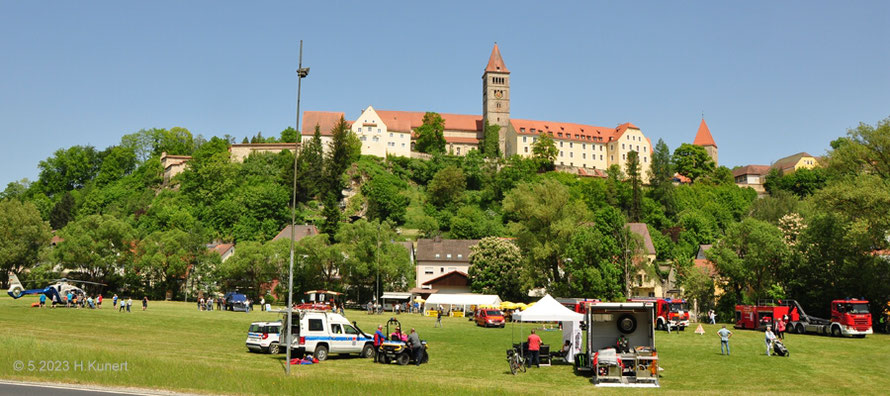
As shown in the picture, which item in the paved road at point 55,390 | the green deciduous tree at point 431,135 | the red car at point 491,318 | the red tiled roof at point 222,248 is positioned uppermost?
the green deciduous tree at point 431,135

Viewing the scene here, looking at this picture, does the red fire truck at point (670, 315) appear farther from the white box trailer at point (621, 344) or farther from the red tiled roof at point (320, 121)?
the red tiled roof at point (320, 121)

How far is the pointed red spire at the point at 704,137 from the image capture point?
7151 inches

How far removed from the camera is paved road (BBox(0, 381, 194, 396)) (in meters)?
17.0

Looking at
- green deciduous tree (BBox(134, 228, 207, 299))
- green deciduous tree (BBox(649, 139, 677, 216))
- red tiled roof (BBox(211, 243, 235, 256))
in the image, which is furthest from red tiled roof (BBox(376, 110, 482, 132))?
green deciduous tree (BBox(134, 228, 207, 299))

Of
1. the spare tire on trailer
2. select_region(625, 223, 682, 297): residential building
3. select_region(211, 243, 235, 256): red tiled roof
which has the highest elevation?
select_region(211, 243, 235, 256): red tiled roof

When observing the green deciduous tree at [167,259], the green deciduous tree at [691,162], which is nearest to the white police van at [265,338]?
the green deciduous tree at [167,259]

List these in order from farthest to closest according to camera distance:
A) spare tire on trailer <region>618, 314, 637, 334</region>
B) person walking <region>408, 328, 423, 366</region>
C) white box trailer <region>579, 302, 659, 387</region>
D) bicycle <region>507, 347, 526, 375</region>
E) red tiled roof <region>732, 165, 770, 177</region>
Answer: red tiled roof <region>732, 165, 770, 177</region> < person walking <region>408, 328, 423, 366</region> < spare tire on trailer <region>618, 314, 637, 334</region> < bicycle <region>507, 347, 526, 375</region> < white box trailer <region>579, 302, 659, 387</region>

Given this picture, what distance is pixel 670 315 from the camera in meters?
44.9

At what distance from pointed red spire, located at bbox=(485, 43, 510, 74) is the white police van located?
15402 cm

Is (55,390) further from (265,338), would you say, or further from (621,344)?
(621,344)

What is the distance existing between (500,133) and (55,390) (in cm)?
15416

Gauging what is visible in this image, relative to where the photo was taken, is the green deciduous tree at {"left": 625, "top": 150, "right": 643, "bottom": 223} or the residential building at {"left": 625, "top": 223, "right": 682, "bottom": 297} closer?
the residential building at {"left": 625, "top": 223, "right": 682, "bottom": 297}

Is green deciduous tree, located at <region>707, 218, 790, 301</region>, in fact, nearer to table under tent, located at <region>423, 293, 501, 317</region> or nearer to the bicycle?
table under tent, located at <region>423, 293, 501, 317</region>

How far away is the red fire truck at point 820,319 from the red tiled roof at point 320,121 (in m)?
113
